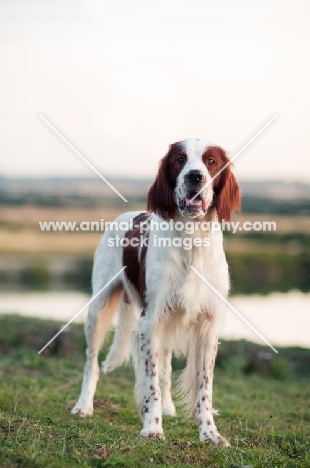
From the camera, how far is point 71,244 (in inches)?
1307

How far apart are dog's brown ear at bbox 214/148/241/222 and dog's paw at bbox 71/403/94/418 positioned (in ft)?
7.13

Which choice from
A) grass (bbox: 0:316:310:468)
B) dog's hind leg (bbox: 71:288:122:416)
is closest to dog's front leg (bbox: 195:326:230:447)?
grass (bbox: 0:316:310:468)

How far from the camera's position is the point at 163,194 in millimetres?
5480

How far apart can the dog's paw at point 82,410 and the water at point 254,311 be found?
173 inches

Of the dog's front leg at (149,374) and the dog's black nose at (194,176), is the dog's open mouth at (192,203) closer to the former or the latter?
the dog's black nose at (194,176)

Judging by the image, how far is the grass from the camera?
450cm

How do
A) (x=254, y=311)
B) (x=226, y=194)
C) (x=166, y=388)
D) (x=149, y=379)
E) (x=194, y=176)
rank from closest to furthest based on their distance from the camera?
(x=194, y=176), (x=226, y=194), (x=149, y=379), (x=166, y=388), (x=254, y=311)

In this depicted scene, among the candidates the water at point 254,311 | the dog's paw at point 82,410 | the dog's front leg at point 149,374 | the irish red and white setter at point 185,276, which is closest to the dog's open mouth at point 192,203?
the irish red and white setter at point 185,276

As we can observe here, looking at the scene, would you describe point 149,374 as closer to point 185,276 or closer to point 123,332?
point 185,276

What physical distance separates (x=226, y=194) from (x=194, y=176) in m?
0.41

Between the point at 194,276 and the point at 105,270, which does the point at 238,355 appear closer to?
the point at 105,270

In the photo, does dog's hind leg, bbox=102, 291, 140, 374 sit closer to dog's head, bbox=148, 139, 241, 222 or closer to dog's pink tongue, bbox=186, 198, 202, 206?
dog's head, bbox=148, 139, 241, 222

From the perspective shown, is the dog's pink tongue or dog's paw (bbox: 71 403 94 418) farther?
dog's paw (bbox: 71 403 94 418)

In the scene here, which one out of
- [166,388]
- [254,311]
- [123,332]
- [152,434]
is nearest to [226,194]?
[152,434]
